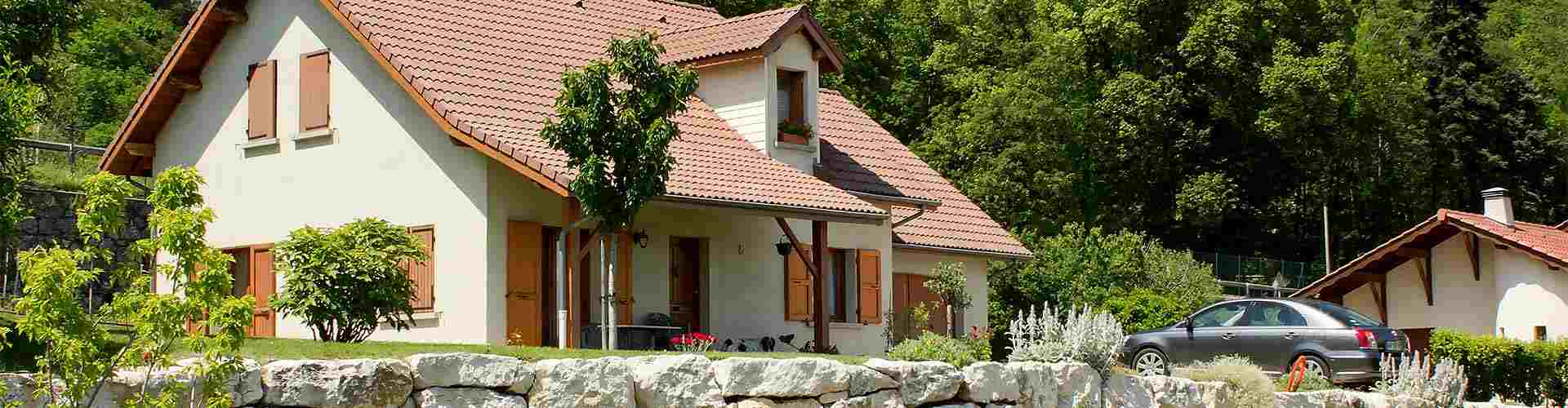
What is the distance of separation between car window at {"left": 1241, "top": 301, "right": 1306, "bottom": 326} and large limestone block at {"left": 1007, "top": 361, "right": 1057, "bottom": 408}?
264 inches

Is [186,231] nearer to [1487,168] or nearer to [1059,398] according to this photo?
[1059,398]

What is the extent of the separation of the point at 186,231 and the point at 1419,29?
55745 millimetres

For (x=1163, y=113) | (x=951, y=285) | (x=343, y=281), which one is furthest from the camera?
(x=1163, y=113)

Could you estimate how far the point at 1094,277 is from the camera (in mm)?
39656

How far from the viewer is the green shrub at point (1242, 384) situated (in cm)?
1909

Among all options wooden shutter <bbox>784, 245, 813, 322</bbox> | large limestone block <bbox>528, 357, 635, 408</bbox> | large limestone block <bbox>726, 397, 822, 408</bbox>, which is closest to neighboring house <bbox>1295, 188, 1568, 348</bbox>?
wooden shutter <bbox>784, 245, 813, 322</bbox>

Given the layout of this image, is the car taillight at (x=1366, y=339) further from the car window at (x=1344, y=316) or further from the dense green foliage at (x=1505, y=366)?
the dense green foliage at (x=1505, y=366)

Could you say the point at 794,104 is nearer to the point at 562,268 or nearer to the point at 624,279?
the point at 624,279

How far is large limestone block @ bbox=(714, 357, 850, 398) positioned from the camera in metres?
14.8

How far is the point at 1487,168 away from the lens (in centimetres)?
5819

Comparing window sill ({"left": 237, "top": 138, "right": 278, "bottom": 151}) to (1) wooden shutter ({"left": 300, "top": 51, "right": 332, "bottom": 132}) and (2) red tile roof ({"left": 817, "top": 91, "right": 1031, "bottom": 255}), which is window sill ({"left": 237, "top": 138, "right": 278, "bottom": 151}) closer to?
(1) wooden shutter ({"left": 300, "top": 51, "right": 332, "bottom": 132})

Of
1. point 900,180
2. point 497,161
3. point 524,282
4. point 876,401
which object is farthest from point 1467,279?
point 876,401

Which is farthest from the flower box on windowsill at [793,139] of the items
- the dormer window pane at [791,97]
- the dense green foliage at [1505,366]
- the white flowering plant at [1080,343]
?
the dense green foliage at [1505,366]

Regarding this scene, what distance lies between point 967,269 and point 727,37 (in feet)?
25.5
